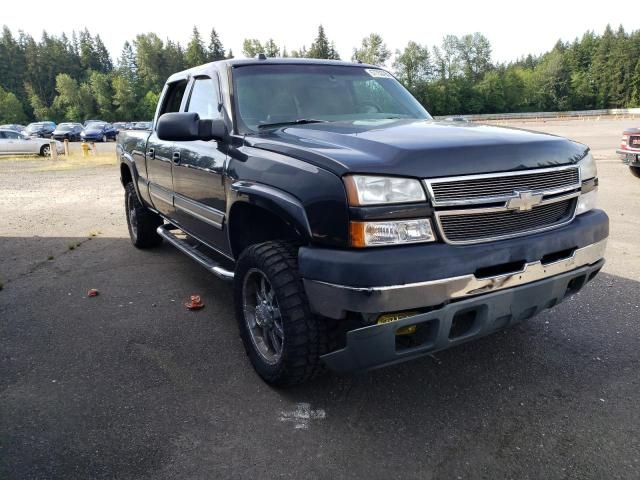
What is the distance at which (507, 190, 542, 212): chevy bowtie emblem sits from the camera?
2.46 m

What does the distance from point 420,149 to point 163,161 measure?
2.98 m

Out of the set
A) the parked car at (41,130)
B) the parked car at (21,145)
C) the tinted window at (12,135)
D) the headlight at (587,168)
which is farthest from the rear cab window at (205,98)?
the parked car at (41,130)

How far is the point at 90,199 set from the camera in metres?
11.1

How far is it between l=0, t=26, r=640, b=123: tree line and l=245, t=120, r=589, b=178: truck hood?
95847mm

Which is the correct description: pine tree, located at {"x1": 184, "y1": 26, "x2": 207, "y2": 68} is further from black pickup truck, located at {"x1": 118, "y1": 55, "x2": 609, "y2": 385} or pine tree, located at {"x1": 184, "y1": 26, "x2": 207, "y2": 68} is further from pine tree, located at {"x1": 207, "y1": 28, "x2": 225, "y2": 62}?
black pickup truck, located at {"x1": 118, "y1": 55, "x2": 609, "y2": 385}

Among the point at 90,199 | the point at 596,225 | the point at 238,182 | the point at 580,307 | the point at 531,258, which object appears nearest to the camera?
the point at 531,258

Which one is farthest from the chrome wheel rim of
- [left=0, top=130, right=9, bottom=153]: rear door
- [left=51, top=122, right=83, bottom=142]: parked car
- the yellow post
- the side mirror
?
[left=51, top=122, right=83, bottom=142]: parked car

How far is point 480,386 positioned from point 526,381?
0.95 ft

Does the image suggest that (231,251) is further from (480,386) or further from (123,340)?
(480,386)

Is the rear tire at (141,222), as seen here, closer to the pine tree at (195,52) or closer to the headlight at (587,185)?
the headlight at (587,185)

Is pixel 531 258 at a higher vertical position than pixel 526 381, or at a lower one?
higher

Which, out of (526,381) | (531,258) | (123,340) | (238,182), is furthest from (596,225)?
(123,340)

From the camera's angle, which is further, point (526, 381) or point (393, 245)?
point (526, 381)

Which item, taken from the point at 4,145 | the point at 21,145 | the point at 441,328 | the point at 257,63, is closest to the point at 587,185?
the point at 441,328
